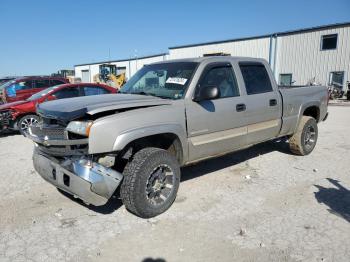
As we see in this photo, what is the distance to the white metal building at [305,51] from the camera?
2236 centimetres

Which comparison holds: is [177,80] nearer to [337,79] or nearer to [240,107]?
[240,107]

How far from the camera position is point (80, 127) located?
11.1ft

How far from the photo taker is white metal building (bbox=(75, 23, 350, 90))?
22359mm

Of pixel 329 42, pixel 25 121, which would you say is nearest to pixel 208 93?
pixel 25 121

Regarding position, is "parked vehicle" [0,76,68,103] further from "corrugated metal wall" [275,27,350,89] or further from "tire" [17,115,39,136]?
"corrugated metal wall" [275,27,350,89]

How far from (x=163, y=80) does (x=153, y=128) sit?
3.88ft

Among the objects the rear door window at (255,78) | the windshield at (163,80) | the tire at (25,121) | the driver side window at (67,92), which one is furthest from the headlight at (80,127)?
the driver side window at (67,92)

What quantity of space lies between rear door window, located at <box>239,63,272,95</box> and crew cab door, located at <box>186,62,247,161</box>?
0.30 m

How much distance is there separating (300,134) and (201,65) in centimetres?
302

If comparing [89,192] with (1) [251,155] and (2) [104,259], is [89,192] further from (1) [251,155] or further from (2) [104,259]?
(1) [251,155]

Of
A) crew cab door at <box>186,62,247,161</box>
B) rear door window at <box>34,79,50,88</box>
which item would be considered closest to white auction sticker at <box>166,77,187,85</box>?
crew cab door at <box>186,62,247,161</box>

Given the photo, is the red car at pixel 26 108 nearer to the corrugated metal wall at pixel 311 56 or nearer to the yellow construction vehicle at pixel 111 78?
the yellow construction vehicle at pixel 111 78

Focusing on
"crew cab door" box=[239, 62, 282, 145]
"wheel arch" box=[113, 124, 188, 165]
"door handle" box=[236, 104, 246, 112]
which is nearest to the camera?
"wheel arch" box=[113, 124, 188, 165]

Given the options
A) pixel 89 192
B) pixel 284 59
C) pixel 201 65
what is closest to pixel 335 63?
pixel 284 59
